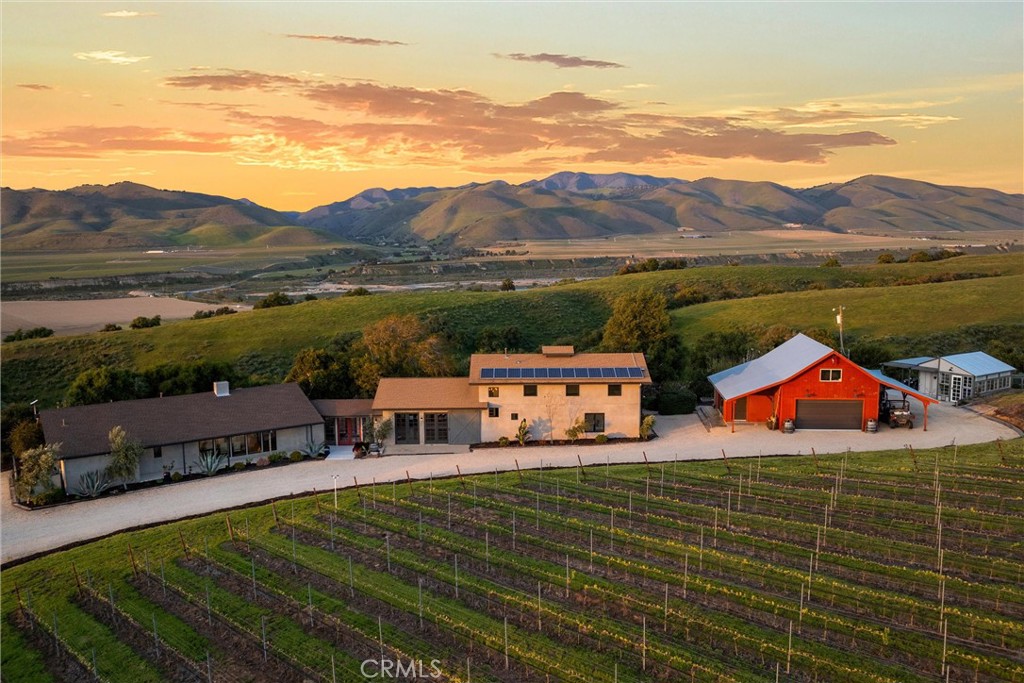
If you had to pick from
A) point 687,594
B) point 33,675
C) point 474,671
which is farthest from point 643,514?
point 33,675

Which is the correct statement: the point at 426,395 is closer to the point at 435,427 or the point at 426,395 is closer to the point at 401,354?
the point at 435,427

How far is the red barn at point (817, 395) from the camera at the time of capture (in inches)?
1505

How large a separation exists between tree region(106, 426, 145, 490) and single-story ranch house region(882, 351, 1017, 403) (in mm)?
42529

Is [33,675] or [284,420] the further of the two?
[284,420]

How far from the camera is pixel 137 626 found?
1891cm

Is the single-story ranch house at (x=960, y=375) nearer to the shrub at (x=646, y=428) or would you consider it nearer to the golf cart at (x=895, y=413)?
the golf cart at (x=895, y=413)

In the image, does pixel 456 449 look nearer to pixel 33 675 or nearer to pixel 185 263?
pixel 33 675

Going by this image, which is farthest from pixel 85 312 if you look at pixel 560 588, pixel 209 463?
pixel 560 588

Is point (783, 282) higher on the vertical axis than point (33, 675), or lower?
higher

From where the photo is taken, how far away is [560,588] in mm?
19391

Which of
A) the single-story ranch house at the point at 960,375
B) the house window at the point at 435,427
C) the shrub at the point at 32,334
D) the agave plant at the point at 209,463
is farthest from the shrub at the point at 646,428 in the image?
the shrub at the point at 32,334

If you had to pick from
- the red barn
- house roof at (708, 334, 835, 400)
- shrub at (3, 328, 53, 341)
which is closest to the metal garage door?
the red barn

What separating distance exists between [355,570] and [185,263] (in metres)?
176

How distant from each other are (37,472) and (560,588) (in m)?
22.5
